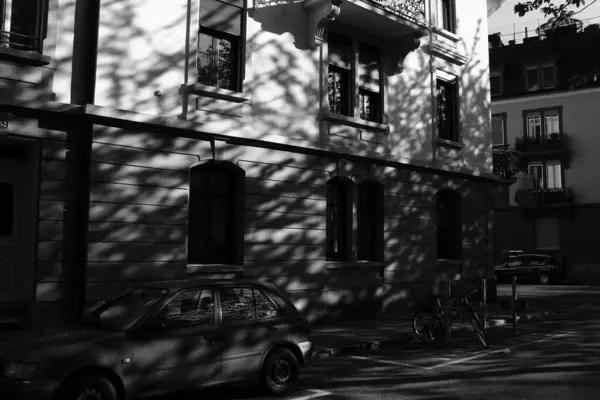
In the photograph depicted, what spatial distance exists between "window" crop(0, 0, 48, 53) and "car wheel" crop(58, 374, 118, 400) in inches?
267

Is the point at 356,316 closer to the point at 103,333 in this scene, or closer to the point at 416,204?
the point at 416,204

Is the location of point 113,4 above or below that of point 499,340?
above

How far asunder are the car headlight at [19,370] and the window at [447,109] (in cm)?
1550

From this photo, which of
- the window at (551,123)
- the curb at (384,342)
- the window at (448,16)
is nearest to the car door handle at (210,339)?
the curb at (384,342)

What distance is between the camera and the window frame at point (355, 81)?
51.9 ft

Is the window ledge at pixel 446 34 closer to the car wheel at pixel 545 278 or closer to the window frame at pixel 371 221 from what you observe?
the window frame at pixel 371 221

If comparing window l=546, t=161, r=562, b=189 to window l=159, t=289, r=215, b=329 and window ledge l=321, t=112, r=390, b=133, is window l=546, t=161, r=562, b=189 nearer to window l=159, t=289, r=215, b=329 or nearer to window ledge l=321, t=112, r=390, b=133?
window ledge l=321, t=112, r=390, b=133

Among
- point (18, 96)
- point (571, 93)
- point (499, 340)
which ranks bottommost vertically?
point (499, 340)

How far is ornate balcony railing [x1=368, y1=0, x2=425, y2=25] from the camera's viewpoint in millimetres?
16062

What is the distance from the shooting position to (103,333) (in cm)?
659

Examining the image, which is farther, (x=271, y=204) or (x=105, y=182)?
(x=271, y=204)

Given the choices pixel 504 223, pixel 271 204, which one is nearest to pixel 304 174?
pixel 271 204

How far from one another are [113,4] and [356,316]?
9.15m

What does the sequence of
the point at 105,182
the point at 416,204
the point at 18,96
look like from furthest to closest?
the point at 416,204, the point at 105,182, the point at 18,96
